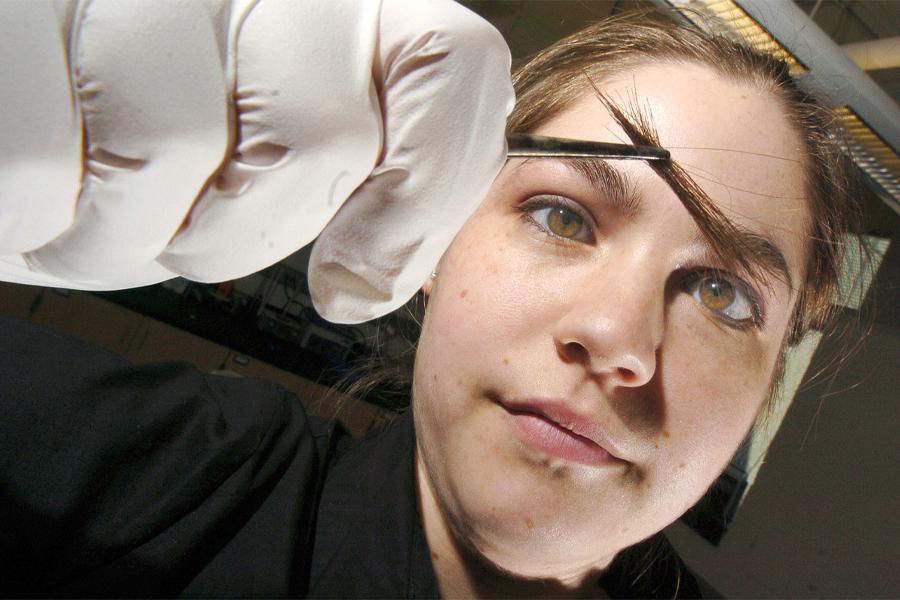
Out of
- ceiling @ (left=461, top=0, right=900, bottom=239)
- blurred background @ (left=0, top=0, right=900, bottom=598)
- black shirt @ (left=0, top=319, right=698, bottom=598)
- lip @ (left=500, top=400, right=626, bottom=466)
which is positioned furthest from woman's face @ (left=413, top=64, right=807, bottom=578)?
ceiling @ (left=461, top=0, right=900, bottom=239)

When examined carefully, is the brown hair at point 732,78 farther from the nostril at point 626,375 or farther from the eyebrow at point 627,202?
the nostril at point 626,375

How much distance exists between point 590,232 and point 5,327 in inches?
27.6

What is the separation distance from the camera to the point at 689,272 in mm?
566

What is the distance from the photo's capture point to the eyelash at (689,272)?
574 millimetres

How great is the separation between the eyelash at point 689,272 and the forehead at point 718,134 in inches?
2.4

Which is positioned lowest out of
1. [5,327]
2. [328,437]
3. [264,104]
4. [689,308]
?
[328,437]

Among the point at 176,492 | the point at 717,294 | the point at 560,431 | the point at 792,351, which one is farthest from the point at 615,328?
the point at 792,351

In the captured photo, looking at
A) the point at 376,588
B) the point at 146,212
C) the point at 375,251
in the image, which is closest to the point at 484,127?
the point at 375,251

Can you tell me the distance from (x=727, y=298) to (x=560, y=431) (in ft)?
0.97

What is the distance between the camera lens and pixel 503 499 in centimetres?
52

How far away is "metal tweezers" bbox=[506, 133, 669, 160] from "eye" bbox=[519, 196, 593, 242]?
0.33 feet

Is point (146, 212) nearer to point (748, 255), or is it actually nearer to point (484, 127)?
point (484, 127)

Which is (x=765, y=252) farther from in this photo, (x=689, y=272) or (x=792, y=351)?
(x=792, y=351)

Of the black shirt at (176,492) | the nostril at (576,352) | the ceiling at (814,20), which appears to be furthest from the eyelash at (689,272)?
the ceiling at (814,20)
